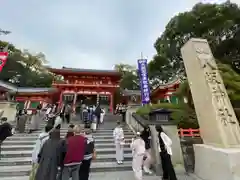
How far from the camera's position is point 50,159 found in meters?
2.93

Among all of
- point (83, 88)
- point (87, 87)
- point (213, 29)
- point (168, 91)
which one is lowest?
point (168, 91)

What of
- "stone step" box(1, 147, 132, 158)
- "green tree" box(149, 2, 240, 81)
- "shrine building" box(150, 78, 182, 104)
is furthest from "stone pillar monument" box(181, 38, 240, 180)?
"shrine building" box(150, 78, 182, 104)

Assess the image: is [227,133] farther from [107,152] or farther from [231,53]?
[231,53]

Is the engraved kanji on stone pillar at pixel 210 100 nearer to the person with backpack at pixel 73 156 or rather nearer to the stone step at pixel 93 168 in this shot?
the stone step at pixel 93 168

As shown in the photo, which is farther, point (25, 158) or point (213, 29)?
point (213, 29)

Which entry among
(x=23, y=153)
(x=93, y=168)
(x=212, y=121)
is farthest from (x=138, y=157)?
(x=23, y=153)

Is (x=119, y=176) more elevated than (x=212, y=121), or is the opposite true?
(x=212, y=121)

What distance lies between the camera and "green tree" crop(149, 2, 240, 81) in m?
15.7

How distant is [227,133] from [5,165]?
6274 millimetres

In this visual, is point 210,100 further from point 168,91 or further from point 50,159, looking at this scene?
point 168,91

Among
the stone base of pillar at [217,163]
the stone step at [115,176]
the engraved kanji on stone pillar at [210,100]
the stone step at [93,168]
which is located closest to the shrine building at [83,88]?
the stone step at [93,168]

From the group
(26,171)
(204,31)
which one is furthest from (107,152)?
(204,31)

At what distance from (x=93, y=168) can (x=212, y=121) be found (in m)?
3.58

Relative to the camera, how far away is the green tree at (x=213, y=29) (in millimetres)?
15695
